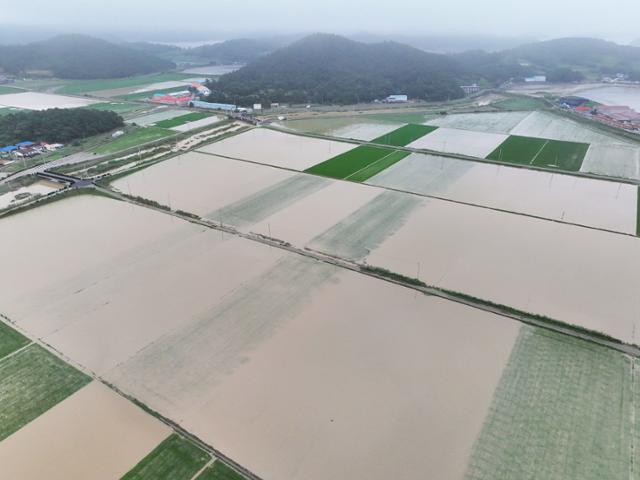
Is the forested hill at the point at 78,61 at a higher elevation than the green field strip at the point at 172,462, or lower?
higher

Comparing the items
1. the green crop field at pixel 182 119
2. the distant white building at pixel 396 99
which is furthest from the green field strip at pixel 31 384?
the distant white building at pixel 396 99

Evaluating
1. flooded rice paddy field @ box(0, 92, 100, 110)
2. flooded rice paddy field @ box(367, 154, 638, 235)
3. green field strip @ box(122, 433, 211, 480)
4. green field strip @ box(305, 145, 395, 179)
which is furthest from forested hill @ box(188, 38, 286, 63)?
green field strip @ box(122, 433, 211, 480)

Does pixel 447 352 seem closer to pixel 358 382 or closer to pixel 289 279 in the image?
pixel 358 382

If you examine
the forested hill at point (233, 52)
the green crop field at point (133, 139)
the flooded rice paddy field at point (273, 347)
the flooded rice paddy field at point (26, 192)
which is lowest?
the flooded rice paddy field at point (273, 347)

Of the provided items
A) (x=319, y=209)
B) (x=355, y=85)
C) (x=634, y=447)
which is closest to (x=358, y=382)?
(x=634, y=447)

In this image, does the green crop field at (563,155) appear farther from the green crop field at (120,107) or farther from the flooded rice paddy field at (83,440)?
the green crop field at (120,107)

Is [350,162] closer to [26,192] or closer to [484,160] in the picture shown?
[484,160]

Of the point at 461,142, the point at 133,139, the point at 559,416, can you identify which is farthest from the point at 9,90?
the point at 559,416

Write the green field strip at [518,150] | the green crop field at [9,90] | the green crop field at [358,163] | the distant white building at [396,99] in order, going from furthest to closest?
the green crop field at [9,90]
the distant white building at [396,99]
the green field strip at [518,150]
the green crop field at [358,163]
